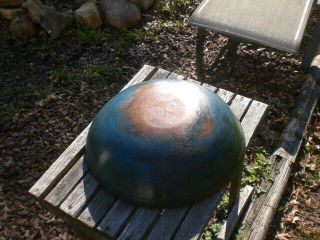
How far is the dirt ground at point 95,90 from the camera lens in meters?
3.13

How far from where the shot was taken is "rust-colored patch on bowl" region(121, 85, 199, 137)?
1.85 metres

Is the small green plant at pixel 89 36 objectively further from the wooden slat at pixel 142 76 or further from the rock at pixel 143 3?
the wooden slat at pixel 142 76

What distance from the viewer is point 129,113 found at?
1922mm

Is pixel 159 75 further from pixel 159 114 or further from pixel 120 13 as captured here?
pixel 120 13

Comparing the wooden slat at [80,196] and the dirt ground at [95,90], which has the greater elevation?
the wooden slat at [80,196]

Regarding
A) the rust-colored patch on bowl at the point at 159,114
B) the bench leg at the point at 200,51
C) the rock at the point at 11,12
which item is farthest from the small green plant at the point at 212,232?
the rock at the point at 11,12

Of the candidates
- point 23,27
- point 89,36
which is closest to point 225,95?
point 89,36

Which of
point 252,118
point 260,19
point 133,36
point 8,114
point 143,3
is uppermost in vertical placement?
point 252,118

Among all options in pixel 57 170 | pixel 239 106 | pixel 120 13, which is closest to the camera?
pixel 57 170

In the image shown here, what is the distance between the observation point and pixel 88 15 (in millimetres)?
4430

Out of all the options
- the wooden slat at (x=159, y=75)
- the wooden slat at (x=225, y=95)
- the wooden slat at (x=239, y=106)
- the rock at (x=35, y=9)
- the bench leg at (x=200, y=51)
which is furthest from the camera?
the rock at (x=35, y=9)

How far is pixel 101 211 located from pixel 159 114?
618 millimetres

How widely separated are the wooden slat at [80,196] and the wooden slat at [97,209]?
34 mm

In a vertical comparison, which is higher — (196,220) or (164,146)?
Result: (164,146)
